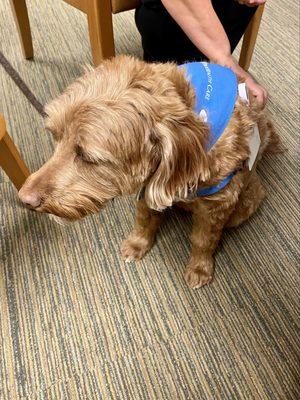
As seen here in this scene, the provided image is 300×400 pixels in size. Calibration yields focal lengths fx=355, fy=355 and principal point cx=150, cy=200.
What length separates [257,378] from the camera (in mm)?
1071

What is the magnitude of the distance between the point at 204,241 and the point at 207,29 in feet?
2.14

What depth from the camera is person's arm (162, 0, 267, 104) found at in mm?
1057

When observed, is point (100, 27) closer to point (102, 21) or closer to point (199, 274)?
point (102, 21)

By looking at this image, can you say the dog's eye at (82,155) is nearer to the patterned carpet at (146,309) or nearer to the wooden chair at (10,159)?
the wooden chair at (10,159)

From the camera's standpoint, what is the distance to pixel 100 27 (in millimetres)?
1391

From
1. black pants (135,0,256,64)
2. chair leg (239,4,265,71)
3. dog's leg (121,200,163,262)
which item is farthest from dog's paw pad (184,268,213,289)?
chair leg (239,4,265,71)

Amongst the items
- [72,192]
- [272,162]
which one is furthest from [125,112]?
[272,162]

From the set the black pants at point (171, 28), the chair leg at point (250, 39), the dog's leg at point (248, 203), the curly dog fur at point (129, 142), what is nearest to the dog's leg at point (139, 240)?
the dog's leg at point (248, 203)

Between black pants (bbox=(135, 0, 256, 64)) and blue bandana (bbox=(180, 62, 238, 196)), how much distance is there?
59cm

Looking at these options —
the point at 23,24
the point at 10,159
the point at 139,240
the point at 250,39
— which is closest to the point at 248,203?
the point at 139,240

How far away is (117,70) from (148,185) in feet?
0.84

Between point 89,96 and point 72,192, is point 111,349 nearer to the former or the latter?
point 72,192

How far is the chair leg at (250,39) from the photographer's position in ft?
5.56

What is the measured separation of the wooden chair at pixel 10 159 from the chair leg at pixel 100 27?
21.1 inches
